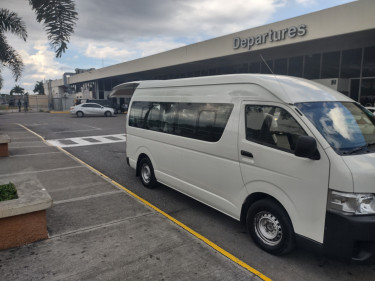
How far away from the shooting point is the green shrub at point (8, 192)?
4004 mm

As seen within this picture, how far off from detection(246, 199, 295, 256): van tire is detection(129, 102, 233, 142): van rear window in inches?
49.9

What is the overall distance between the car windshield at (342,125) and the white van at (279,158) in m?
0.02

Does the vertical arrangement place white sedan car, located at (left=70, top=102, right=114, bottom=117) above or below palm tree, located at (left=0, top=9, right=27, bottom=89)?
below

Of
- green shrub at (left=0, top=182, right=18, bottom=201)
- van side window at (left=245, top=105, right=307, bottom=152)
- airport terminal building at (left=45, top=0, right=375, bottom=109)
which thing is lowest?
green shrub at (left=0, top=182, right=18, bottom=201)

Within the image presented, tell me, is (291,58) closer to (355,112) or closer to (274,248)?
(355,112)

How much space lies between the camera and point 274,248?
3744 millimetres

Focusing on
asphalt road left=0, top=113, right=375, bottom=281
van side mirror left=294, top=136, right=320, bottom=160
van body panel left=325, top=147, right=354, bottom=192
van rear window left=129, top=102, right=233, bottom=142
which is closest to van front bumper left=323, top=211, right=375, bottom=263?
van body panel left=325, top=147, right=354, bottom=192

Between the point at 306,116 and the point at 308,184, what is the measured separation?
0.84 metres

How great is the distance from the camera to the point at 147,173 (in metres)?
6.60

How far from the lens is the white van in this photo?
3033mm

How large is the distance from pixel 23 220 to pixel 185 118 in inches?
118

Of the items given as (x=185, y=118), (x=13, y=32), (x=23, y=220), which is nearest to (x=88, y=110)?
(x=13, y=32)

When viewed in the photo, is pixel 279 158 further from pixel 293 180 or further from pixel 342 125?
pixel 342 125

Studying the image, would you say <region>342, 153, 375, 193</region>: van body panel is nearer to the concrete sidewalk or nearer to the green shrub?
the concrete sidewalk
